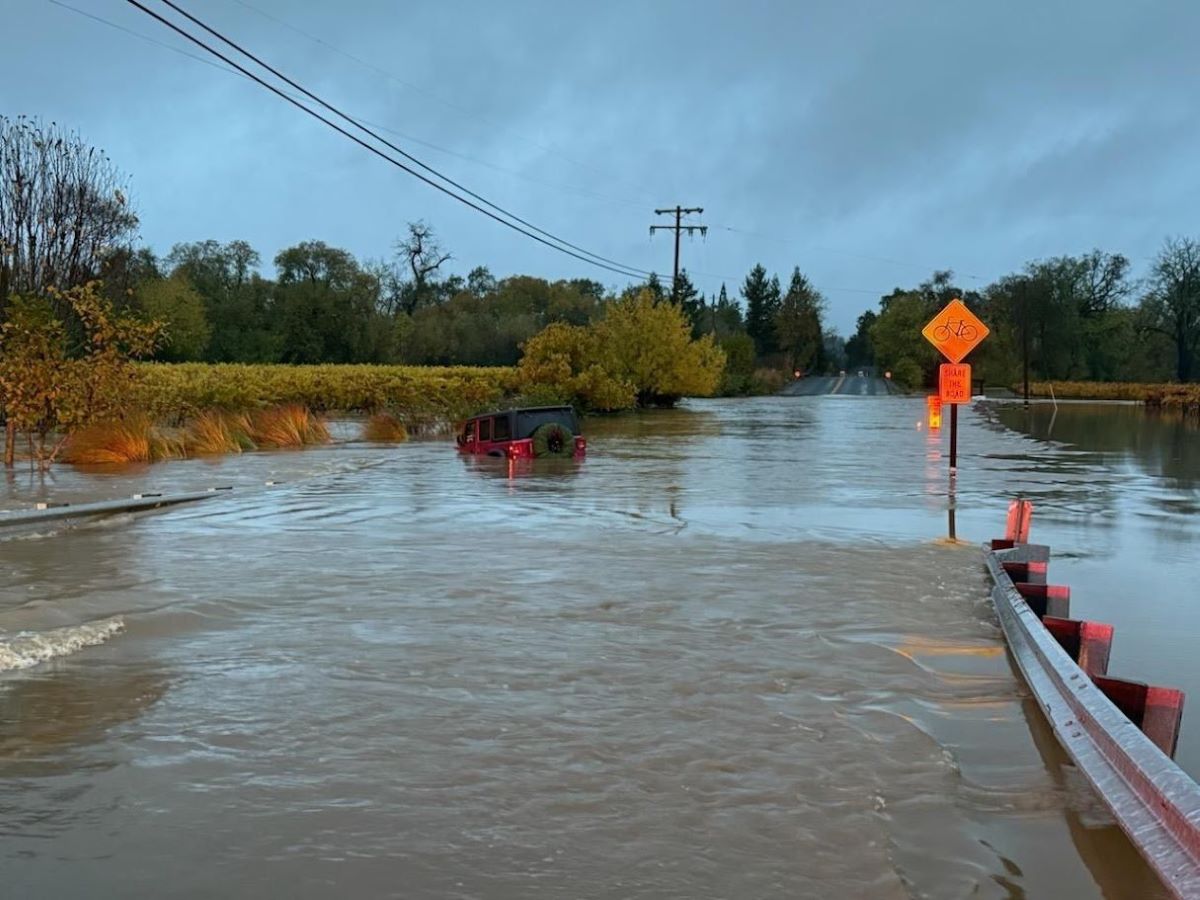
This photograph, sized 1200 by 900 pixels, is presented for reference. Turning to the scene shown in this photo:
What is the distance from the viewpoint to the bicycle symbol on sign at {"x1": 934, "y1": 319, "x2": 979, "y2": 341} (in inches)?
763

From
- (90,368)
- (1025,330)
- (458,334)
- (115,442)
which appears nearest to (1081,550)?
(90,368)

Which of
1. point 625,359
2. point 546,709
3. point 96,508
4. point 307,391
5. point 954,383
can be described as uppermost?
point 625,359

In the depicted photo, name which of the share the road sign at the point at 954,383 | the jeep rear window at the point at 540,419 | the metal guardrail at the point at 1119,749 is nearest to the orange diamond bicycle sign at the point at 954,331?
the share the road sign at the point at 954,383

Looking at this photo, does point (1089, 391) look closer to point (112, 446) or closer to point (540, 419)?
point (540, 419)

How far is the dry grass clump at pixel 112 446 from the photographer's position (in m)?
21.3

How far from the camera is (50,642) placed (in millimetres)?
7703

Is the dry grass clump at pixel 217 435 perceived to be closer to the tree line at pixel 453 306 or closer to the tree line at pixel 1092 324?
the tree line at pixel 453 306

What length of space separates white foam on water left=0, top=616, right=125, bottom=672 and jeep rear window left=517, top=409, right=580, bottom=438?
15518mm

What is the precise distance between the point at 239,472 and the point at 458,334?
65.6 m

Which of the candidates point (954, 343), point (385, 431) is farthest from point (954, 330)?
point (385, 431)

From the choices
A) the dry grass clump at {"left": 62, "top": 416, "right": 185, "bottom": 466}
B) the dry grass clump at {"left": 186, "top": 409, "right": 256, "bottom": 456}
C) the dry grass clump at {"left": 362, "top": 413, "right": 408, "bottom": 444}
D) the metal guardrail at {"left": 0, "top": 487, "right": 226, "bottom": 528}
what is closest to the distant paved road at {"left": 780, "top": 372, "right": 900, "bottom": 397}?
the dry grass clump at {"left": 362, "top": 413, "right": 408, "bottom": 444}

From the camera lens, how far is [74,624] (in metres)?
8.35

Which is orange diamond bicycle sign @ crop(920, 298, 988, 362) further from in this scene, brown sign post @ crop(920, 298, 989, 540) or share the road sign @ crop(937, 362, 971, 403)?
share the road sign @ crop(937, 362, 971, 403)

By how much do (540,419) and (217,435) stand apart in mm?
6761
